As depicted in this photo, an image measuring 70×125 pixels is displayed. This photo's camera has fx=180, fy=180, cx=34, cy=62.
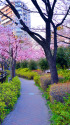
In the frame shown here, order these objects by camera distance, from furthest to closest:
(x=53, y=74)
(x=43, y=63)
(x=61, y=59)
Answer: (x=43, y=63) < (x=61, y=59) < (x=53, y=74)

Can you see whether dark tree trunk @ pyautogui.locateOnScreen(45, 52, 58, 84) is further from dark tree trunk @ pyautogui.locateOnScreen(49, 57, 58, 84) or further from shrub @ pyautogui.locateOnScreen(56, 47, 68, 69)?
shrub @ pyautogui.locateOnScreen(56, 47, 68, 69)

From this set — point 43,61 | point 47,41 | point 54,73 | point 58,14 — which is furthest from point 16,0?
point 43,61

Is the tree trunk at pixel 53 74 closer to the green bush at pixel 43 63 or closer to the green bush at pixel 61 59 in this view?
the green bush at pixel 61 59

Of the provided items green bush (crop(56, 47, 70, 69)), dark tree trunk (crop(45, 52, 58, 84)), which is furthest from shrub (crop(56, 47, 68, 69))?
dark tree trunk (crop(45, 52, 58, 84))

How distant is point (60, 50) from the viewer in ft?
47.7

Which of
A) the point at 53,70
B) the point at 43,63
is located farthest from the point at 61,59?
the point at 53,70

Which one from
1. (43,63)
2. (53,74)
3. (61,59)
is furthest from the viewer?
(43,63)

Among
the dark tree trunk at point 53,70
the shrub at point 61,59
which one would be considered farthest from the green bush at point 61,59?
the dark tree trunk at point 53,70

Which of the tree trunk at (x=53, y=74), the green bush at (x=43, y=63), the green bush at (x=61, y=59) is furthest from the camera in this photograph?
the green bush at (x=43, y=63)

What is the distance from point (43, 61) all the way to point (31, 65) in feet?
22.1

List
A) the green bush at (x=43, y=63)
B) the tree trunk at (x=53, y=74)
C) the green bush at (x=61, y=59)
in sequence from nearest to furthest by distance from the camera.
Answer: the tree trunk at (x=53, y=74) < the green bush at (x=61, y=59) < the green bush at (x=43, y=63)

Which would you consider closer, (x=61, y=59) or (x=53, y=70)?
(x=53, y=70)

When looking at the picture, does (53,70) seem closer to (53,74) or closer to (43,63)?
(53,74)

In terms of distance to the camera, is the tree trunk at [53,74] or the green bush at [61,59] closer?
the tree trunk at [53,74]
